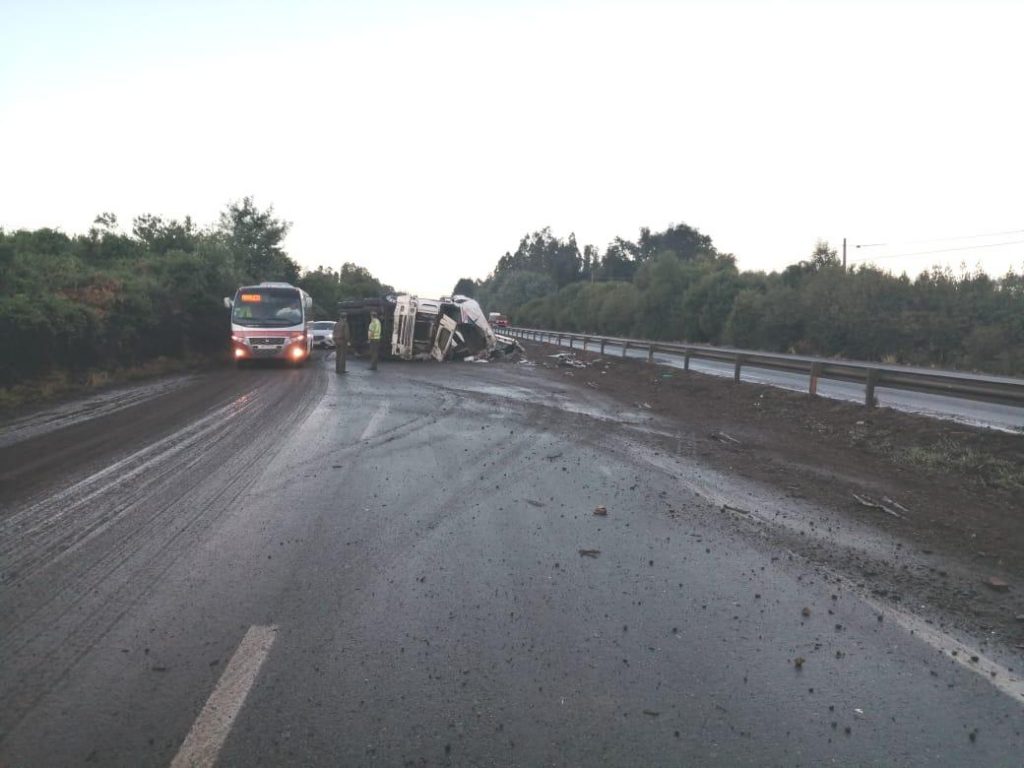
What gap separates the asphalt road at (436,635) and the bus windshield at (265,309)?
17.3 meters

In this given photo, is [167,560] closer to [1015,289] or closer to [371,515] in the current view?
[371,515]

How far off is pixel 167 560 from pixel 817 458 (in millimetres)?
8795

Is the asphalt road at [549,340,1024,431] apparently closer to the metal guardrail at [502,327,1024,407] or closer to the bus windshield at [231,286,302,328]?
the metal guardrail at [502,327,1024,407]

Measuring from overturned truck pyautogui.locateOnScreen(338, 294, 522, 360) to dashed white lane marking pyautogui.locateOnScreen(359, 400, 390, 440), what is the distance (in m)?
15.4

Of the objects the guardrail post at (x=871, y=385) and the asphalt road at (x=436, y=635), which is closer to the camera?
the asphalt road at (x=436, y=635)

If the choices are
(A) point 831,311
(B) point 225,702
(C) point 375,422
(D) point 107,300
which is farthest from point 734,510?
(A) point 831,311

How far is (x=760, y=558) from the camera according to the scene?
18.9 ft

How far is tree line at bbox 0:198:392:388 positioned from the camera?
56.0 ft

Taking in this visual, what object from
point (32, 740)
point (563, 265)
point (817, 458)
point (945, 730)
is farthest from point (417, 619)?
point (563, 265)

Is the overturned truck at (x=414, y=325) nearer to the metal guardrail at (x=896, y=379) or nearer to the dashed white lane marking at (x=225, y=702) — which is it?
the metal guardrail at (x=896, y=379)

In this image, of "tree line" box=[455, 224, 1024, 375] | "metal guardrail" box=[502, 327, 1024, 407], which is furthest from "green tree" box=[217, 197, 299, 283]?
"metal guardrail" box=[502, 327, 1024, 407]

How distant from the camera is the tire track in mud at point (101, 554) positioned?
12.4ft

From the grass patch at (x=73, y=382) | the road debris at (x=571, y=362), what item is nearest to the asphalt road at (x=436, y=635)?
the grass patch at (x=73, y=382)

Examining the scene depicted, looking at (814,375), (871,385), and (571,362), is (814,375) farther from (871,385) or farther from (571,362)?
(571,362)
